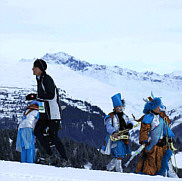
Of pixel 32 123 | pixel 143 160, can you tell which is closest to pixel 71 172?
pixel 32 123

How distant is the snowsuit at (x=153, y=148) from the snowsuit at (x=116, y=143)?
20.1 inches

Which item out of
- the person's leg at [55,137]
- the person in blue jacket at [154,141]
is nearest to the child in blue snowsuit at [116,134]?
the person in blue jacket at [154,141]

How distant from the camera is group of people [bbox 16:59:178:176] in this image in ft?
26.3

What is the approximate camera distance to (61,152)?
26.3 feet

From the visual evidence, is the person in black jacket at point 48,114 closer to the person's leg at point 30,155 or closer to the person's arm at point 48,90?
the person's arm at point 48,90

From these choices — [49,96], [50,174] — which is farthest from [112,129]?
[50,174]

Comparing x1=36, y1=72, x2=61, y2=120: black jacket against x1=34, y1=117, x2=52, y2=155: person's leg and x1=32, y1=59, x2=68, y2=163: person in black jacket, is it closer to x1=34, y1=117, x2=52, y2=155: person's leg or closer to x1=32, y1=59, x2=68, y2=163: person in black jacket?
x1=32, y1=59, x2=68, y2=163: person in black jacket

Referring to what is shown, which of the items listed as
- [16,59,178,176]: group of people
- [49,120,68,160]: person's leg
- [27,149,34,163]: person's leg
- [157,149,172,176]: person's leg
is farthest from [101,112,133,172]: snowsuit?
[27,149,34,163]: person's leg

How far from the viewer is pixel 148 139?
8.73 meters

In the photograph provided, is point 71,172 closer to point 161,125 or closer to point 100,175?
point 100,175

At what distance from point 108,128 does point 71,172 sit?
2322 mm

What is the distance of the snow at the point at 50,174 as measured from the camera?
618 cm

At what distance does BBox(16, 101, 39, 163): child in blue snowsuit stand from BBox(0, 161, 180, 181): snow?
0.76 meters

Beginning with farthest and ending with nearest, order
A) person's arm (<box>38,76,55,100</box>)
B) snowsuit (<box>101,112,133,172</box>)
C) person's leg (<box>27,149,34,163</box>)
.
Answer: snowsuit (<box>101,112,133,172</box>), person's leg (<box>27,149,34,163</box>), person's arm (<box>38,76,55,100</box>)
